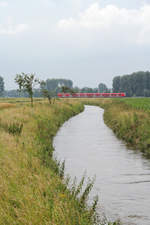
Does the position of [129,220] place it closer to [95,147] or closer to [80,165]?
[80,165]

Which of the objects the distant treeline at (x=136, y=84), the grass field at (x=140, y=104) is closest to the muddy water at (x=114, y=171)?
the grass field at (x=140, y=104)

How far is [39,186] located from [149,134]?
13174mm

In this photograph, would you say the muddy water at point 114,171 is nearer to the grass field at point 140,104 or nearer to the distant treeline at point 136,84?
the grass field at point 140,104

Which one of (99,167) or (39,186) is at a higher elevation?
(39,186)

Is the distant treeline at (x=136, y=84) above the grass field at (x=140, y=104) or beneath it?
above

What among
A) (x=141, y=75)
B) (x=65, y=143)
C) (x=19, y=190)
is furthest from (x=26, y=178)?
(x=141, y=75)

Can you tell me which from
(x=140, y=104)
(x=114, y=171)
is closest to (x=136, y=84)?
(x=140, y=104)

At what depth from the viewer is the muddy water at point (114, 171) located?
30.0 feet

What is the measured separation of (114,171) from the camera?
13.9 m

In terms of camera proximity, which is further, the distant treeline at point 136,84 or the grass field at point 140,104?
the distant treeline at point 136,84

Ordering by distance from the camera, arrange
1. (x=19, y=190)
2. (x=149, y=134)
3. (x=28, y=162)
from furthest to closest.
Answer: (x=149, y=134)
(x=28, y=162)
(x=19, y=190)

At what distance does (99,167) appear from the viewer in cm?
1469

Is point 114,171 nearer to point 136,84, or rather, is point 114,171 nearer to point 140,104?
point 140,104

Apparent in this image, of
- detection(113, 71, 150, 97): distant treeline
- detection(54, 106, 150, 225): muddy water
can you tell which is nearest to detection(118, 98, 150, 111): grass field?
detection(54, 106, 150, 225): muddy water
